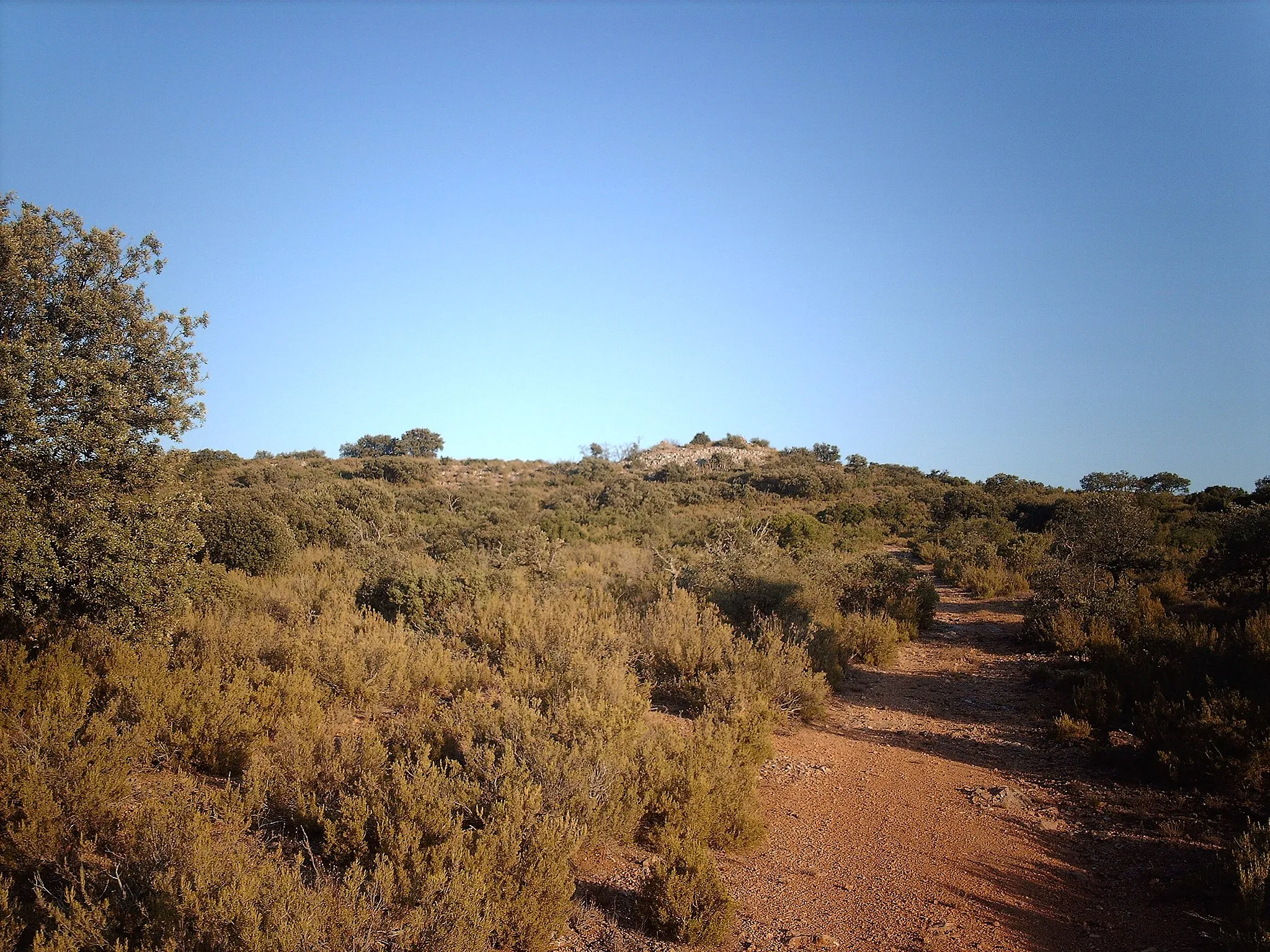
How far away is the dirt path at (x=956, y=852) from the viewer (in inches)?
179

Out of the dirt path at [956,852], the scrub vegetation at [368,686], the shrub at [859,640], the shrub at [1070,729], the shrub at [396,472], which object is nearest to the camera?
the scrub vegetation at [368,686]

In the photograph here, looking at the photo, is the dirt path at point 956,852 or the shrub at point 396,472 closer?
the dirt path at point 956,852

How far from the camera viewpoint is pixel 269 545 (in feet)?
43.5

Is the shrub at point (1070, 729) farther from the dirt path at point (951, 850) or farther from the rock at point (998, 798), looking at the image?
the rock at point (998, 798)

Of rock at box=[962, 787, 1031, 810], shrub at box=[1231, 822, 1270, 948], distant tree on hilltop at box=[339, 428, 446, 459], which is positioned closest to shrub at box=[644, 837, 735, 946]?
shrub at box=[1231, 822, 1270, 948]

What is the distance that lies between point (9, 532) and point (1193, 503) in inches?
1416

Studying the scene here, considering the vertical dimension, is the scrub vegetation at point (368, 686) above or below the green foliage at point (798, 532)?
below

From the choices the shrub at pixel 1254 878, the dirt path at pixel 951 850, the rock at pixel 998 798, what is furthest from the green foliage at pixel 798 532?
the shrub at pixel 1254 878

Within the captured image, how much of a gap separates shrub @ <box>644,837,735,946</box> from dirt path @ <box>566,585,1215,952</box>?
0.68ft

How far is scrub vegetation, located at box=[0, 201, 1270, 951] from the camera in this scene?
386cm

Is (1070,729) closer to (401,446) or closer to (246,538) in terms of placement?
(246,538)

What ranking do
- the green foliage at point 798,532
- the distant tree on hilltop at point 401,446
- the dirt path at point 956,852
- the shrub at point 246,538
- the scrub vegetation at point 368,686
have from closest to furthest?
the scrub vegetation at point 368,686
the dirt path at point 956,852
the shrub at point 246,538
the green foliage at point 798,532
the distant tree on hilltop at point 401,446

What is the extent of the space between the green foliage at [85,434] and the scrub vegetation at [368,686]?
0.03 m

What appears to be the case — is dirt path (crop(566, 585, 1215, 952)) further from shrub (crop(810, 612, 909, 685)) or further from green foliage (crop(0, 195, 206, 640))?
green foliage (crop(0, 195, 206, 640))
